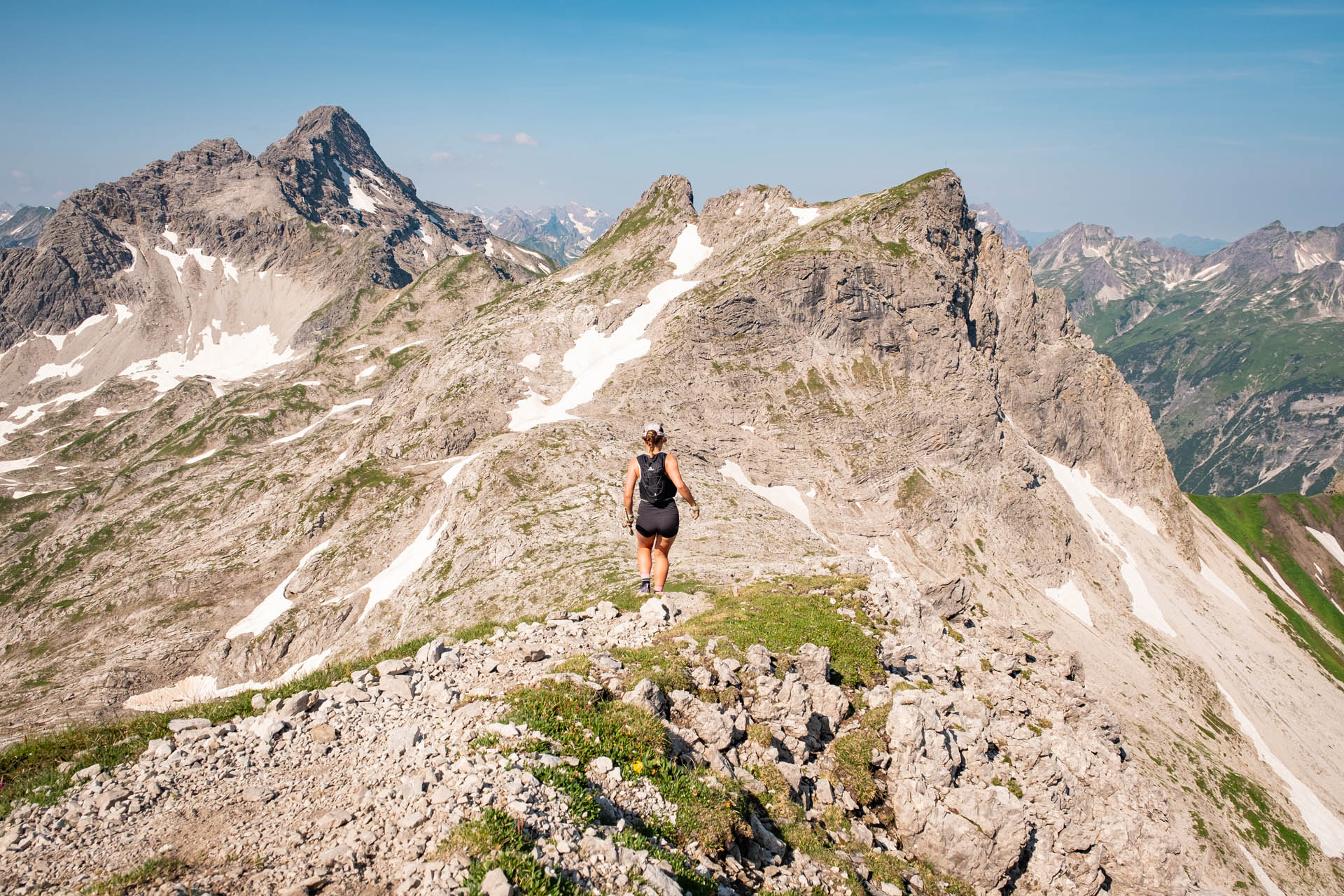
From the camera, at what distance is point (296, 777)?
10.9m

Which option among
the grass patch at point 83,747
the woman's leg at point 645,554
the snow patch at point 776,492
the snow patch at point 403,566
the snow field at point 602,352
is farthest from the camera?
the snow field at point 602,352

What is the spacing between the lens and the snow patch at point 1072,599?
345 feet

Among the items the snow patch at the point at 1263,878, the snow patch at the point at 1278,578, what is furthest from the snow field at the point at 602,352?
the snow patch at the point at 1278,578

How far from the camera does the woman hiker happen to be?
18.0 meters

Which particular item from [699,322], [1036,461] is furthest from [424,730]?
[1036,461]

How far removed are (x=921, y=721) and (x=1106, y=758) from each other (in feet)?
32.0

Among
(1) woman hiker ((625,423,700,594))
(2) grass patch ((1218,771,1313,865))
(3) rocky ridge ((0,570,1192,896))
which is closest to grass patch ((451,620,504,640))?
(3) rocky ridge ((0,570,1192,896))

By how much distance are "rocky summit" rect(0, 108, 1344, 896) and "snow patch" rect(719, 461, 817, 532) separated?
735mm

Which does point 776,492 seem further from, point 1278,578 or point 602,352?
point 1278,578

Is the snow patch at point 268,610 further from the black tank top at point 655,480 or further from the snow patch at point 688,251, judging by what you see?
the snow patch at point 688,251

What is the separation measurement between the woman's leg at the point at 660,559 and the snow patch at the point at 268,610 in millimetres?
78420

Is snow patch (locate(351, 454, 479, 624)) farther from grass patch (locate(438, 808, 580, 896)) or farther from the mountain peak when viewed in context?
the mountain peak

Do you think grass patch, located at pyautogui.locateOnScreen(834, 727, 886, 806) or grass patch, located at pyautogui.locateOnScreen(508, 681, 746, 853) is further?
grass patch, located at pyautogui.locateOnScreen(834, 727, 886, 806)

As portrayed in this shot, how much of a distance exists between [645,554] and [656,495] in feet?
11.2
